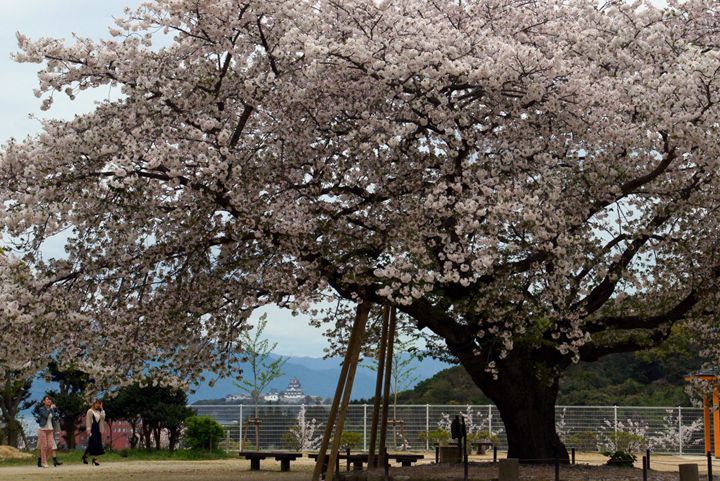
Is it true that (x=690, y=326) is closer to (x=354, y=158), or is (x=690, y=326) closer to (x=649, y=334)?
(x=649, y=334)

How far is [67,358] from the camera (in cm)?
1452

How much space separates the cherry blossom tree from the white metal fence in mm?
15957

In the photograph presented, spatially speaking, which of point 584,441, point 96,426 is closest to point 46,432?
point 96,426

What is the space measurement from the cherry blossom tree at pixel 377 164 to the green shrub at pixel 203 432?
12.8 m

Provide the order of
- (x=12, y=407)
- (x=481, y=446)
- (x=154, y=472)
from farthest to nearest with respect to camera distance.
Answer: (x=12, y=407) → (x=481, y=446) → (x=154, y=472)

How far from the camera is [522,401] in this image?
1681 cm

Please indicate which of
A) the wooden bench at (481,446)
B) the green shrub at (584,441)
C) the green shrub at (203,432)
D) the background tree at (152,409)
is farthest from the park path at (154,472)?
the green shrub at (584,441)

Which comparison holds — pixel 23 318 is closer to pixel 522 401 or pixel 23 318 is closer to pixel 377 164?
pixel 377 164

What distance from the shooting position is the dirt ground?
15430 millimetres

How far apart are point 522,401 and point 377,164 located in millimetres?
5585

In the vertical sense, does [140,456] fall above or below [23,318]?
below

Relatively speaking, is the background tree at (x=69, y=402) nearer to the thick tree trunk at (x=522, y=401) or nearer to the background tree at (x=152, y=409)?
the background tree at (x=152, y=409)

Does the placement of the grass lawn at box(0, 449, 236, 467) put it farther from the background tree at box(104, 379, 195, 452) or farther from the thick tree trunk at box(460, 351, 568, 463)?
the thick tree trunk at box(460, 351, 568, 463)

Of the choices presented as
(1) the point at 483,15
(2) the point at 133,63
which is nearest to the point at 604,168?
(1) the point at 483,15
